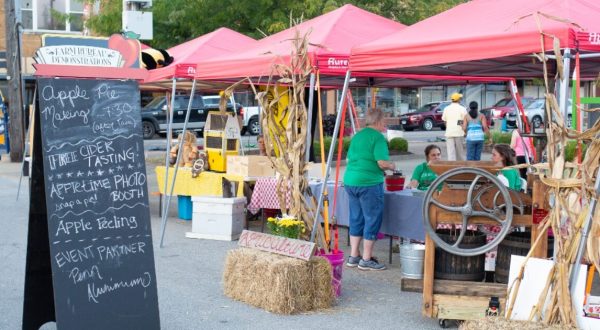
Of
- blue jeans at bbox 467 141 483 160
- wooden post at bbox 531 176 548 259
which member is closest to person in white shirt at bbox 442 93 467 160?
blue jeans at bbox 467 141 483 160

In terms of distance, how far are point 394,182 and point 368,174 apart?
3.76 ft

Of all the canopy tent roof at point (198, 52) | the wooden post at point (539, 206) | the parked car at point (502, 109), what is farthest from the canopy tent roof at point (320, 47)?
the parked car at point (502, 109)

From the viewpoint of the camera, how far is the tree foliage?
18.8 meters

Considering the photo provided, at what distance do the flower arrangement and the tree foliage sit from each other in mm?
11366

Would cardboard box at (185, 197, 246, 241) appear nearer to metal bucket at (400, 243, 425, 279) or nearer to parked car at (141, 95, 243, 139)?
metal bucket at (400, 243, 425, 279)

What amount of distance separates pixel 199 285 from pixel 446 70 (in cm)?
378

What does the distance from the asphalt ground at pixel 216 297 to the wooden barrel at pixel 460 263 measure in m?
0.44

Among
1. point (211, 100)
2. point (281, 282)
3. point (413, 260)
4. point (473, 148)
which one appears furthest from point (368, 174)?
point (211, 100)

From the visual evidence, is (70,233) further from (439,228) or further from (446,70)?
(446,70)

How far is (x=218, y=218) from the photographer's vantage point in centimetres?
1061

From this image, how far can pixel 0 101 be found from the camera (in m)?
23.5

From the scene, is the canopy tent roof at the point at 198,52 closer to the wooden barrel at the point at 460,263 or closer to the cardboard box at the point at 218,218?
the cardboard box at the point at 218,218

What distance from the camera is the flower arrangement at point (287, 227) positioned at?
7340 mm

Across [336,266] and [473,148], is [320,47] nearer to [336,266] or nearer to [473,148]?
A: [336,266]
